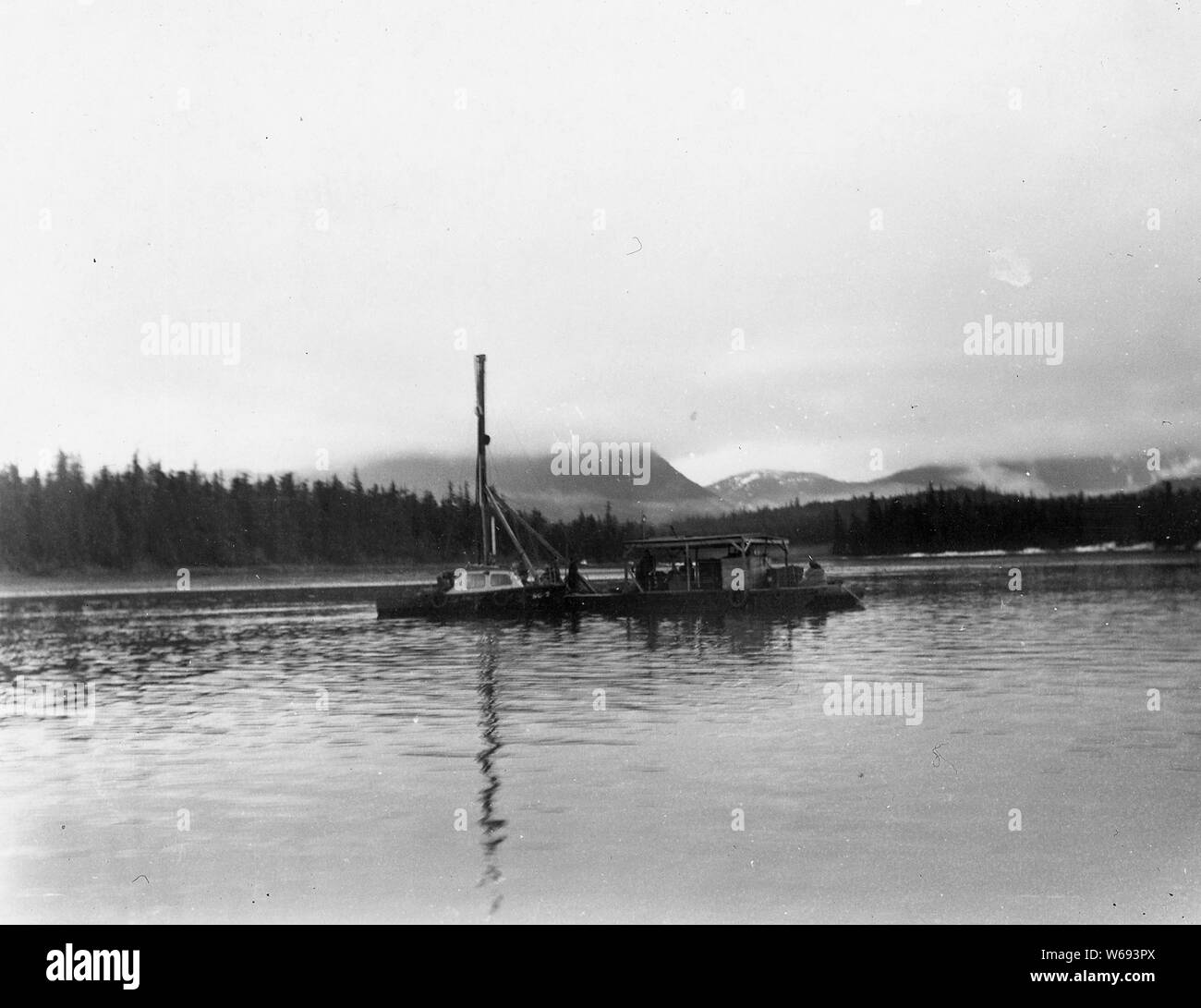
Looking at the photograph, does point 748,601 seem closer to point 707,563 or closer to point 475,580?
point 707,563

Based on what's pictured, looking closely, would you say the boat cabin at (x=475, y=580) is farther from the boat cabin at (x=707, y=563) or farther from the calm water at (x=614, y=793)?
the calm water at (x=614, y=793)

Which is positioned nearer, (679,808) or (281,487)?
(679,808)

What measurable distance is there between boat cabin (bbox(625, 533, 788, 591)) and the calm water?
12.3m

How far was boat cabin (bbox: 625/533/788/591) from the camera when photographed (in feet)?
124

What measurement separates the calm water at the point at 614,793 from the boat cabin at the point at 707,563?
40.2 feet

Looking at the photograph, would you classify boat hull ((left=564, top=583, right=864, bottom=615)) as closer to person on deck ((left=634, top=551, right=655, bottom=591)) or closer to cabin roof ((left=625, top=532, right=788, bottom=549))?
person on deck ((left=634, top=551, right=655, bottom=591))

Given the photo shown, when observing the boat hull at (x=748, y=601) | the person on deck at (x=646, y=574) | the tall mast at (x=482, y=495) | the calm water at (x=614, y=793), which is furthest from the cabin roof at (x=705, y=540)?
the calm water at (x=614, y=793)

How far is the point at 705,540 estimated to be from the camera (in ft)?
125

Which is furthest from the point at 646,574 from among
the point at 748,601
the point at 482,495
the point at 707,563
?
the point at 482,495

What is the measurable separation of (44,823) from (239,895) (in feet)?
11.5

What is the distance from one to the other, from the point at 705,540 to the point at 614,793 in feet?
88.5
